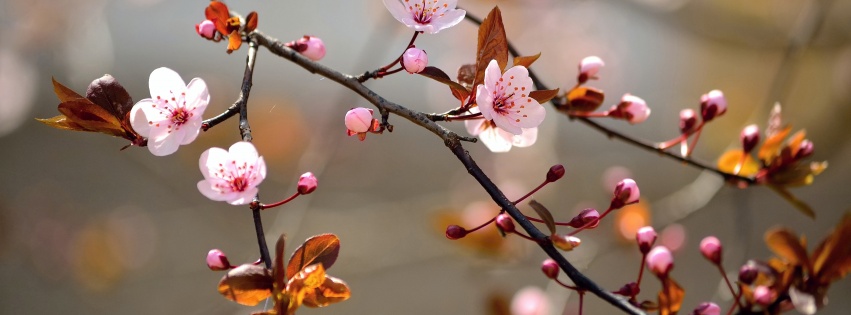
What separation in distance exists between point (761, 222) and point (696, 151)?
359mm

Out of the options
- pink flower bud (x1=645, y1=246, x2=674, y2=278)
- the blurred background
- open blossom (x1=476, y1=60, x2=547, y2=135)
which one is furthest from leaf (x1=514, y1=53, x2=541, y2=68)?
the blurred background

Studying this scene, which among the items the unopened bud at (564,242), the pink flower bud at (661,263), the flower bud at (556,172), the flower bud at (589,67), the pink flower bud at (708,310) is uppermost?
the flower bud at (589,67)

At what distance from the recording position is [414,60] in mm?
401

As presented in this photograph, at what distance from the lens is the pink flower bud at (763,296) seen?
54cm

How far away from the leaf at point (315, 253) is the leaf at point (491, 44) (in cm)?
13

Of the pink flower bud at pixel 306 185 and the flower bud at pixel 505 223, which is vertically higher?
the pink flower bud at pixel 306 185

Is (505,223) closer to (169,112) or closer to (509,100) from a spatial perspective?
(509,100)

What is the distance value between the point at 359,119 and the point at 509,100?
0.09 meters

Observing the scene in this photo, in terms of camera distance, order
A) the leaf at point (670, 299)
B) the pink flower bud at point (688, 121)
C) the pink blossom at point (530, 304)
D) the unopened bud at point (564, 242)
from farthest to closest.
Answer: the pink blossom at point (530, 304), the pink flower bud at point (688, 121), the leaf at point (670, 299), the unopened bud at point (564, 242)

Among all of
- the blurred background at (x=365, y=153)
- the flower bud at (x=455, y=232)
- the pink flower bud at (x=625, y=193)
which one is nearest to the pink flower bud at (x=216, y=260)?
the flower bud at (x=455, y=232)

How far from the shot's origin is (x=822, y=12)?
39.5 inches

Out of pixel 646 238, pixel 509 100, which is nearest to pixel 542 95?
pixel 509 100

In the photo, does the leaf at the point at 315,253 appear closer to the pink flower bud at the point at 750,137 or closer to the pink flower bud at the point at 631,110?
the pink flower bud at the point at 631,110

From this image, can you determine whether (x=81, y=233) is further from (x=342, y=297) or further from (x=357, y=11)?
(x=342, y=297)
